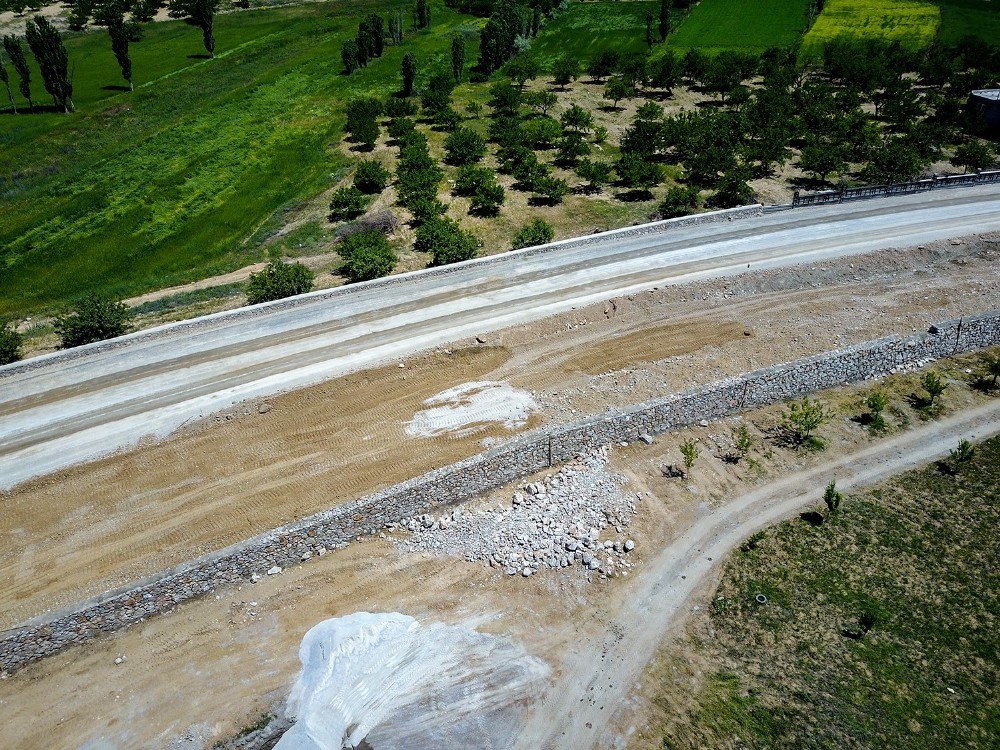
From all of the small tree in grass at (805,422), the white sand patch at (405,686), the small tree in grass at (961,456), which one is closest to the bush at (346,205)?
the small tree in grass at (805,422)

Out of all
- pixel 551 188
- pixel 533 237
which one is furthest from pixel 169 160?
pixel 533 237

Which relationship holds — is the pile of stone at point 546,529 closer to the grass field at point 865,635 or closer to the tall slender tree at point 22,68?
the grass field at point 865,635

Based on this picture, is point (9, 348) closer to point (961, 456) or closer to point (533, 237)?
point (533, 237)

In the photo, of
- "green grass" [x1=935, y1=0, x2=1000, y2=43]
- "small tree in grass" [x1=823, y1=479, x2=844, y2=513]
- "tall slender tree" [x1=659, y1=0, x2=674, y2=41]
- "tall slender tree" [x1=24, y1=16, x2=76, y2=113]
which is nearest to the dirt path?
"small tree in grass" [x1=823, y1=479, x2=844, y2=513]

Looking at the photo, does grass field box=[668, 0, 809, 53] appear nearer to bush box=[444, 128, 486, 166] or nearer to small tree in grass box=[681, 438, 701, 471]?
bush box=[444, 128, 486, 166]

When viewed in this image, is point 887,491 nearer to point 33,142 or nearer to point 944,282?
point 944,282

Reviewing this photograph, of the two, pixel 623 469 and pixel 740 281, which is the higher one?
pixel 740 281

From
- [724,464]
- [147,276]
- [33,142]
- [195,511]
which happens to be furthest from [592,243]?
[33,142]
